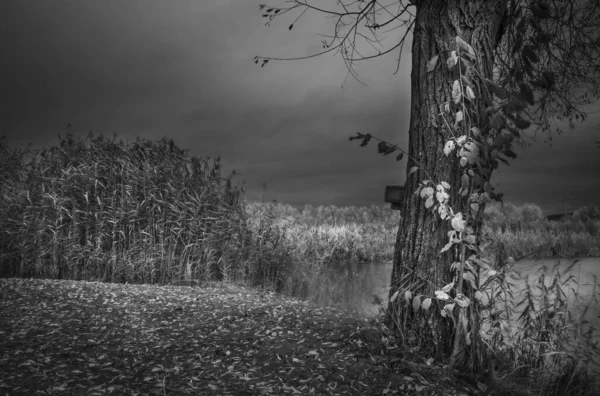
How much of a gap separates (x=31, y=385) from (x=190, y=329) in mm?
1362

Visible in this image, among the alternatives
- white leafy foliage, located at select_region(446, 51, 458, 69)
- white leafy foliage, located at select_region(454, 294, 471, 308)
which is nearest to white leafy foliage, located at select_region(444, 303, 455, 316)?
white leafy foliage, located at select_region(454, 294, 471, 308)

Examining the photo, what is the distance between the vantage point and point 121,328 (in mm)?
4289

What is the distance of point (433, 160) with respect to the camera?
3318mm

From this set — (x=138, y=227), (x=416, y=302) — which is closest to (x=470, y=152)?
(x=416, y=302)

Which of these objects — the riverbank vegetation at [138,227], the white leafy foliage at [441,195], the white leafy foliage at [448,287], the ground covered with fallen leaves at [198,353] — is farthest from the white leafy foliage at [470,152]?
the riverbank vegetation at [138,227]

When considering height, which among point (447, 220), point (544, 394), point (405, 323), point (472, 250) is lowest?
point (544, 394)

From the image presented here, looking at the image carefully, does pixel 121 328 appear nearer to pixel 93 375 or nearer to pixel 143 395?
pixel 93 375

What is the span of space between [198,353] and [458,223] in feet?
7.31

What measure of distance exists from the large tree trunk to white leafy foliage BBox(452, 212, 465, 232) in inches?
5.5

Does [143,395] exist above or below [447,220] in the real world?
below

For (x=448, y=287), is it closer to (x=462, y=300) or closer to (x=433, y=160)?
(x=462, y=300)

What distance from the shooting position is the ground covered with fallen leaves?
2.97 metres

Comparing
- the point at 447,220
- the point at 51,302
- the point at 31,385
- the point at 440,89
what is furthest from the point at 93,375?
the point at 440,89

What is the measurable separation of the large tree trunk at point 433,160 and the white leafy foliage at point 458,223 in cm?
14
